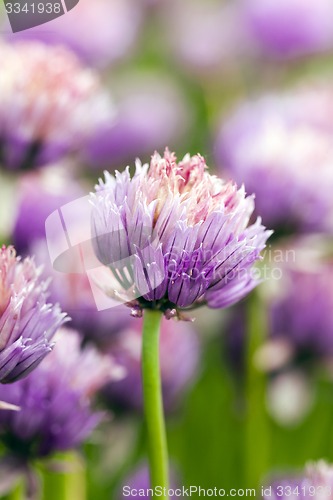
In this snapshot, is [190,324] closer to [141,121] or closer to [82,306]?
[82,306]

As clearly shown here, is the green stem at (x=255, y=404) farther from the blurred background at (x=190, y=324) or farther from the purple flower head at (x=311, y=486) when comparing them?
the purple flower head at (x=311, y=486)

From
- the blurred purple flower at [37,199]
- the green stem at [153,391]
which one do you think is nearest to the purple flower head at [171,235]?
the green stem at [153,391]

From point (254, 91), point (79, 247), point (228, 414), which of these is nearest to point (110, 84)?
point (254, 91)

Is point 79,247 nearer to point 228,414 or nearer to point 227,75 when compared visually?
point 228,414

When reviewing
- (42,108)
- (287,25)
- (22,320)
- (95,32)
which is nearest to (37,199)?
(42,108)

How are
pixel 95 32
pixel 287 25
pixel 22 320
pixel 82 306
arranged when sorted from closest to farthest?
1. pixel 22 320
2. pixel 82 306
3. pixel 95 32
4. pixel 287 25

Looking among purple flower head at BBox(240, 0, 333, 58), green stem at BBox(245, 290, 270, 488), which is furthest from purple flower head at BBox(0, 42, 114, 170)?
purple flower head at BBox(240, 0, 333, 58)

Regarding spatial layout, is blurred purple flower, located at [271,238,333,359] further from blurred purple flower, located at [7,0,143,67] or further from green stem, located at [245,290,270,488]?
blurred purple flower, located at [7,0,143,67]

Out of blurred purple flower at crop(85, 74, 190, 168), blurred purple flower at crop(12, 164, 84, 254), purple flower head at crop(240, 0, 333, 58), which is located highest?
purple flower head at crop(240, 0, 333, 58)
